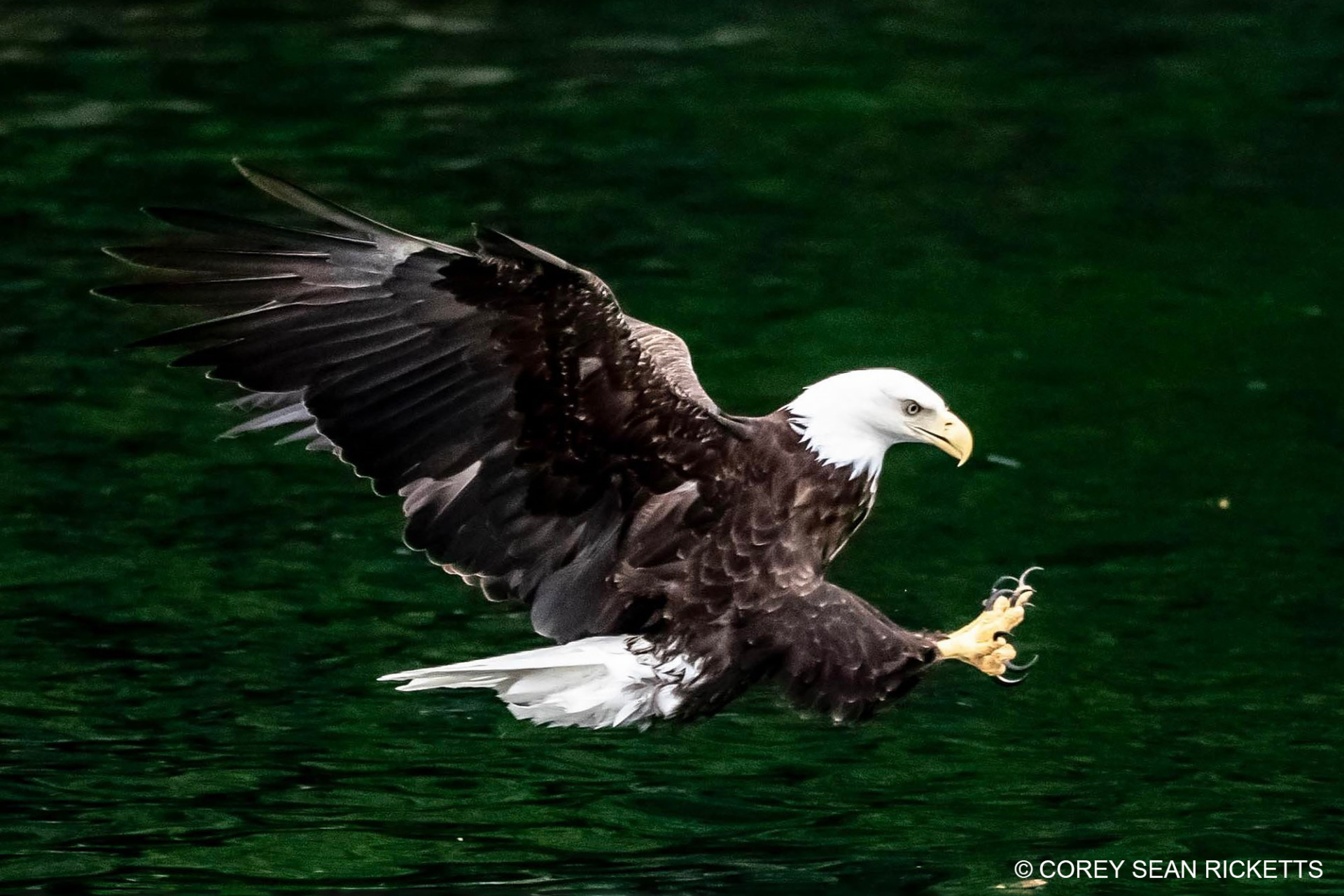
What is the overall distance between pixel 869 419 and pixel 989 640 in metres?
0.60

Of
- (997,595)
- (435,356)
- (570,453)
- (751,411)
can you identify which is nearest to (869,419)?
(997,595)

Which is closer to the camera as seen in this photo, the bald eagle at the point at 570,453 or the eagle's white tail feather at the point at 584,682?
Answer: the bald eagle at the point at 570,453

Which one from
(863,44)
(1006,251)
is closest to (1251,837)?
(1006,251)

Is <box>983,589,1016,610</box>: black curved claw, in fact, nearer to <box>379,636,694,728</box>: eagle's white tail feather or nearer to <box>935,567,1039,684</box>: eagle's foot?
<box>935,567,1039,684</box>: eagle's foot

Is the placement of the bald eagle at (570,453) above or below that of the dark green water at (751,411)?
above

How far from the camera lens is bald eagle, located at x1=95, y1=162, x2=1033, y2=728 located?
6066mm

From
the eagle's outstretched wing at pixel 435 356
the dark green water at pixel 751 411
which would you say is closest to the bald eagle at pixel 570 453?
the eagle's outstretched wing at pixel 435 356

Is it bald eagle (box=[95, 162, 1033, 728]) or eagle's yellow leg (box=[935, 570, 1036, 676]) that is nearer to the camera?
bald eagle (box=[95, 162, 1033, 728])

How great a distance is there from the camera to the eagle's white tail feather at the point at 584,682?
20.8ft

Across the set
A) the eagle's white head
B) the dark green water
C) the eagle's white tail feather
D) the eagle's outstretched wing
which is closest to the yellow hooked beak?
the eagle's white head

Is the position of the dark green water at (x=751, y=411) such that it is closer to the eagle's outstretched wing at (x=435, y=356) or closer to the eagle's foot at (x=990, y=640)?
the eagle's foot at (x=990, y=640)

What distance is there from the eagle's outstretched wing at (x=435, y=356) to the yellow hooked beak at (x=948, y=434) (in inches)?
19.5

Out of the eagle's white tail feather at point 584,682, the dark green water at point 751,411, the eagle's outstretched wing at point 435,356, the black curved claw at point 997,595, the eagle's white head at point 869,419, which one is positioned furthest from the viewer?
the dark green water at point 751,411

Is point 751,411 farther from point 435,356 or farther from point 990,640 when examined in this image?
point 435,356
